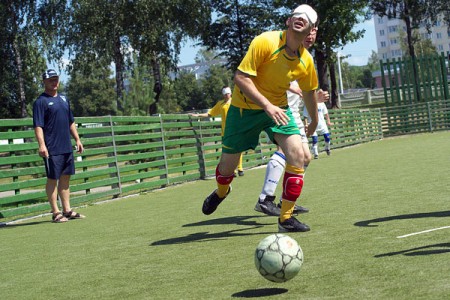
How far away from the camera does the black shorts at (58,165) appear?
33.3 feet

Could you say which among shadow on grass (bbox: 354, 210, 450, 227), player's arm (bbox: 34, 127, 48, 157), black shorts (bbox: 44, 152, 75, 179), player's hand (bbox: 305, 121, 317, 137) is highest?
player's arm (bbox: 34, 127, 48, 157)

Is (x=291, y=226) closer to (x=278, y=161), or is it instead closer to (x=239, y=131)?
(x=239, y=131)

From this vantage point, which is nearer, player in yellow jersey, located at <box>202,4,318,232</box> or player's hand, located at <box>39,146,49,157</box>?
player in yellow jersey, located at <box>202,4,318,232</box>

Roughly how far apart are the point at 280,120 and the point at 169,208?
5.08m

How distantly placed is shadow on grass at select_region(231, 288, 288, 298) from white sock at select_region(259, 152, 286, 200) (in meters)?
3.55

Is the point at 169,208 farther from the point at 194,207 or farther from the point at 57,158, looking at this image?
the point at 57,158

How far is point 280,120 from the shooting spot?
6.24m

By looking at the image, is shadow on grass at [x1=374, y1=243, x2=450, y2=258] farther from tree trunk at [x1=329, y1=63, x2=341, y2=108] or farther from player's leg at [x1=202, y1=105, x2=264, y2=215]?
tree trunk at [x1=329, y1=63, x2=341, y2=108]

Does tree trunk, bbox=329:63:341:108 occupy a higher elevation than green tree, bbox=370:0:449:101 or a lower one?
lower

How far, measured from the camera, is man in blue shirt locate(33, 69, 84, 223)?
10.0 meters

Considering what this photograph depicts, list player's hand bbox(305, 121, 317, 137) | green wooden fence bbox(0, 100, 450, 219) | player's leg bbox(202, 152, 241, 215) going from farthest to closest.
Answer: green wooden fence bbox(0, 100, 450, 219) → player's hand bbox(305, 121, 317, 137) → player's leg bbox(202, 152, 241, 215)

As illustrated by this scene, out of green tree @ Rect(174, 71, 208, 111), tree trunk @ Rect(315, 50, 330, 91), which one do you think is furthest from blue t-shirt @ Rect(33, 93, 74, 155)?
green tree @ Rect(174, 71, 208, 111)

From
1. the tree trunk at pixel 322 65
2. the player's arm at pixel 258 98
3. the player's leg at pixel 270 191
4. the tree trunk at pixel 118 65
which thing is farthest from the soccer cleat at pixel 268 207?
the tree trunk at pixel 322 65

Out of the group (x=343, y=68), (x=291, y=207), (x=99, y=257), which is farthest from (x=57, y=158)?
(x=343, y=68)
